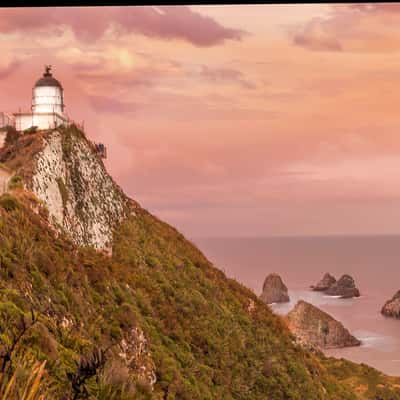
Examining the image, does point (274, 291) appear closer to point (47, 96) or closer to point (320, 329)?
point (320, 329)

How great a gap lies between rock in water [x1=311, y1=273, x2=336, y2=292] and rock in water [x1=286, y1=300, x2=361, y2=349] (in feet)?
114

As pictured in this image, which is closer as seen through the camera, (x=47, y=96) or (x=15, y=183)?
(x=15, y=183)

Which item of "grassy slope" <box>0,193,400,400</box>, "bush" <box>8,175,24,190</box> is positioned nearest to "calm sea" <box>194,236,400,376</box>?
"grassy slope" <box>0,193,400,400</box>

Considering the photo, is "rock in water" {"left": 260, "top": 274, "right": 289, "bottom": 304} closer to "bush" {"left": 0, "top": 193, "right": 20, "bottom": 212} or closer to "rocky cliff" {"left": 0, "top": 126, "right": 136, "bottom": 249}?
"rocky cliff" {"left": 0, "top": 126, "right": 136, "bottom": 249}

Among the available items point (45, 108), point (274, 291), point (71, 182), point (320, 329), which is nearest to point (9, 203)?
point (71, 182)

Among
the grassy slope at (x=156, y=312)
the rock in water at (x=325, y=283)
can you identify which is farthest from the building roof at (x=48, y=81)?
the rock in water at (x=325, y=283)

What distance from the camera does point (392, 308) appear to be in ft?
291

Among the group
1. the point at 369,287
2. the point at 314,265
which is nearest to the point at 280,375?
the point at 369,287

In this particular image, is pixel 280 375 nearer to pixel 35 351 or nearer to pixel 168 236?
pixel 168 236

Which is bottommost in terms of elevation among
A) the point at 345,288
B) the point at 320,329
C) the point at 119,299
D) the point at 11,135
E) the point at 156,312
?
the point at 119,299

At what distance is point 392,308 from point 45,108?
7169 centimetres

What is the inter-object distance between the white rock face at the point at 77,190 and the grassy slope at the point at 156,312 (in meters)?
0.91

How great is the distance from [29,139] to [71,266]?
10382mm

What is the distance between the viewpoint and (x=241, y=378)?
2091 cm
